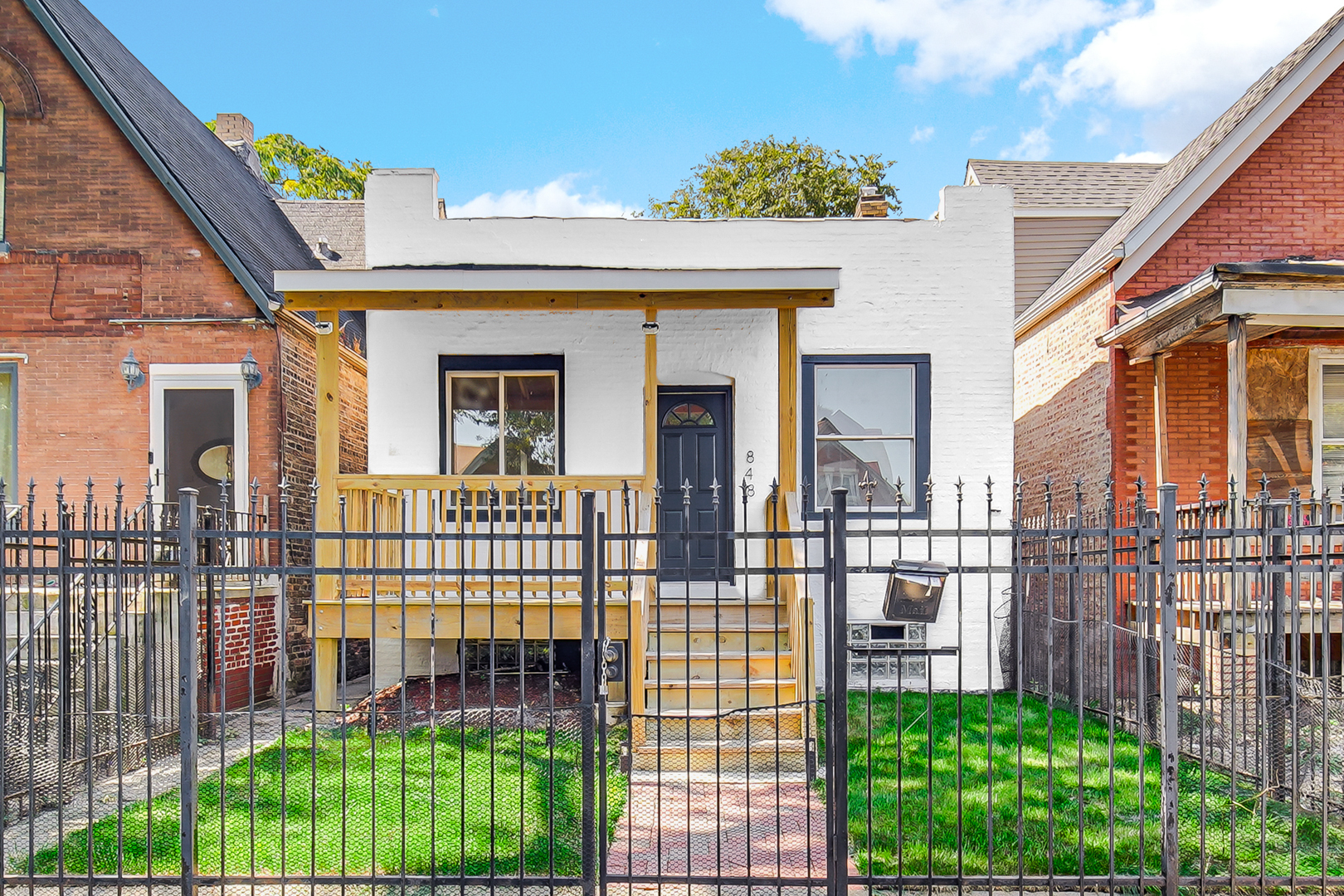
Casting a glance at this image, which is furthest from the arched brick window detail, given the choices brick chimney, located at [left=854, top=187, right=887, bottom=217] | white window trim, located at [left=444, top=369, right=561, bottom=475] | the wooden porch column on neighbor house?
brick chimney, located at [left=854, top=187, right=887, bottom=217]

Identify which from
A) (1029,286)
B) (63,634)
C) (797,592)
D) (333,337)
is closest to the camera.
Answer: (63,634)

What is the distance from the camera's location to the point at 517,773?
24.6 feet

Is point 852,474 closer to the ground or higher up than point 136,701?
higher up

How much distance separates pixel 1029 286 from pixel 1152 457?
504 cm

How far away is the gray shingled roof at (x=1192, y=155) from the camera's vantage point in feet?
37.6

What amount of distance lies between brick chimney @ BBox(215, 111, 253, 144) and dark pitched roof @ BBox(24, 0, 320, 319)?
2195mm

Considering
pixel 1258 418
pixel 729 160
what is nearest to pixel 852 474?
pixel 1258 418

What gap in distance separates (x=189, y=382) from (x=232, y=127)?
25.2 feet

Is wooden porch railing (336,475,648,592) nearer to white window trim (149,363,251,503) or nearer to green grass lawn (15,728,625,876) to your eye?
green grass lawn (15,728,625,876)

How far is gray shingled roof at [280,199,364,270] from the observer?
54.2ft

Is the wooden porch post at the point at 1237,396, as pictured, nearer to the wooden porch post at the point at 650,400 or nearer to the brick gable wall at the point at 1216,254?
the brick gable wall at the point at 1216,254

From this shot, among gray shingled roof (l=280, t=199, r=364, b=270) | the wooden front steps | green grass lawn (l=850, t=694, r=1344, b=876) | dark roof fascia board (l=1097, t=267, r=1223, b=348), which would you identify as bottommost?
green grass lawn (l=850, t=694, r=1344, b=876)

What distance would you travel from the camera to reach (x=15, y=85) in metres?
11.4

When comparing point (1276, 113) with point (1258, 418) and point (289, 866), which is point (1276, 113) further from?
point (289, 866)
